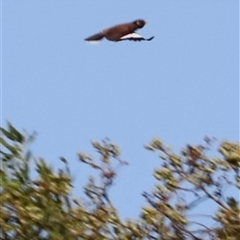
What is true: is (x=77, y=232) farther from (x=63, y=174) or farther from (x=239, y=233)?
(x=239, y=233)

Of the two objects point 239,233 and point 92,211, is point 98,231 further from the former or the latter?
point 239,233

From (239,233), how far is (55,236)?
4.45 ft

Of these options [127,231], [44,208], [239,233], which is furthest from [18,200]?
[239,233]

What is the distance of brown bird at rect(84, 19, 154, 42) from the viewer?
10180 mm

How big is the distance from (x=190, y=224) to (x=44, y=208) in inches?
45.3

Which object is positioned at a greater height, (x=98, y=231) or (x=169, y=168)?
(x=169, y=168)

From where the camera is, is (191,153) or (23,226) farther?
(191,153)

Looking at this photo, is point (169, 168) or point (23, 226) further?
point (169, 168)

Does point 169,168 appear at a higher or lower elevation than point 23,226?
higher

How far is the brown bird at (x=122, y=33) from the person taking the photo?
10180 mm

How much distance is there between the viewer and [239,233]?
9.55 m

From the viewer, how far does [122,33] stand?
10266 mm

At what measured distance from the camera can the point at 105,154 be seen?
1035cm

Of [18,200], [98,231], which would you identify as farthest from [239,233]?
[18,200]
